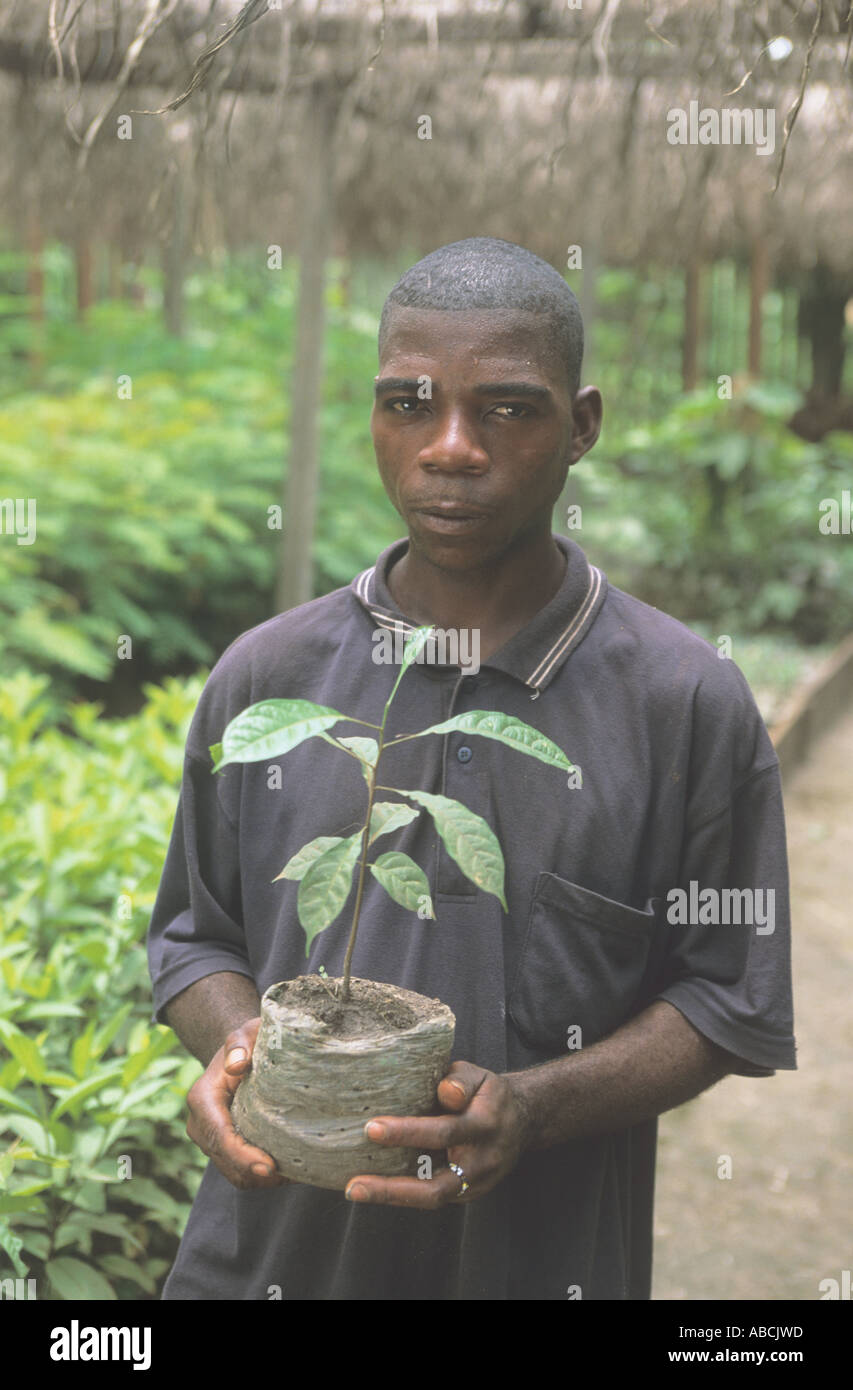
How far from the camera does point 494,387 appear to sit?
147 centimetres

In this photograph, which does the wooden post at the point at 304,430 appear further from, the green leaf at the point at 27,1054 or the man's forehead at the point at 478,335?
the man's forehead at the point at 478,335

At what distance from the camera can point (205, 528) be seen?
280 inches

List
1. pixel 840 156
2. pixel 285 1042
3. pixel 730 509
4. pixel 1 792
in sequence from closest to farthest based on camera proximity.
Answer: pixel 285 1042, pixel 1 792, pixel 840 156, pixel 730 509

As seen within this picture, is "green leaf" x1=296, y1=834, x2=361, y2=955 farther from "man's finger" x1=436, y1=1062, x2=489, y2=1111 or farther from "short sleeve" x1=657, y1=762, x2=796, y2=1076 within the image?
"short sleeve" x1=657, y1=762, x2=796, y2=1076

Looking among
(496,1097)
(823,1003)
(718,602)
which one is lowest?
(823,1003)

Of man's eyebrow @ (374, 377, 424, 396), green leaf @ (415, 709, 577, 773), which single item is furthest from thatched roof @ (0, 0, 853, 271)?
green leaf @ (415, 709, 577, 773)

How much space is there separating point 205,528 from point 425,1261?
5.88m

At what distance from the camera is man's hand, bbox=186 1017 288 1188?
137 centimetres

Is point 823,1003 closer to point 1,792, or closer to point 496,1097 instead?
point 1,792

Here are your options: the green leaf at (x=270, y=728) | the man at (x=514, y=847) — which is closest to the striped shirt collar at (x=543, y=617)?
the man at (x=514, y=847)

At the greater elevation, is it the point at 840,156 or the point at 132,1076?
the point at 840,156

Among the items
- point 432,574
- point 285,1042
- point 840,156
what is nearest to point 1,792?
point 432,574

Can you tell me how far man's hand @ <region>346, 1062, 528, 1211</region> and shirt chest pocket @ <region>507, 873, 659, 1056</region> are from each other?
0.16 meters

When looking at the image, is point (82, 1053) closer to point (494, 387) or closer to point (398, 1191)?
point (398, 1191)
